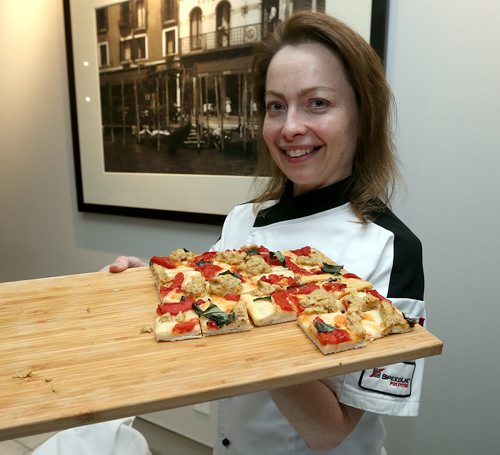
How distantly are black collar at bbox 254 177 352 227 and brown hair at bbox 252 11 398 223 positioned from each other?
3 centimetres

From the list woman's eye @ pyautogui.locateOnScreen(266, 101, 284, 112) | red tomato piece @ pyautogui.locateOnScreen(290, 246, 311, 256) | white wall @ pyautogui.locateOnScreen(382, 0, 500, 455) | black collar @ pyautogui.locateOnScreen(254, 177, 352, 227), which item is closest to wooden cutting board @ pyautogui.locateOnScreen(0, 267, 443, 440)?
red tomato piece @ pyautogui.locateOnScreen(290, 246, 311, 256)

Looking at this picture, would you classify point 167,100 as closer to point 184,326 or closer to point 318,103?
point 318,103

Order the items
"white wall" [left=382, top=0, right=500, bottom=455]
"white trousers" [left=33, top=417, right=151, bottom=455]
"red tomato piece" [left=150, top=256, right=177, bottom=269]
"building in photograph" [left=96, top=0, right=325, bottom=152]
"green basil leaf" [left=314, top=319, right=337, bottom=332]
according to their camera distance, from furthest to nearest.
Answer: "building in photograph" [left=96, top=0, right=325, bottom=152] → "white trousers" [left=33, top=417, right=151, bottom=455] → "white wall" [left=382, top=0, right=500, bottom=455] → "red tomato piece" [left=150, top=256, right=177, bottom=269] → "green basil leaf" [left=314, top=319, right=337, bottom=332]

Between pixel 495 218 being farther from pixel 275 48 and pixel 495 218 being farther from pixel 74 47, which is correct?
pixel 74 47

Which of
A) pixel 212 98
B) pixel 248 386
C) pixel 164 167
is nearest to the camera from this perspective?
pixel 248 386

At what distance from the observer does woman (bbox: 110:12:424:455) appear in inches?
35.5

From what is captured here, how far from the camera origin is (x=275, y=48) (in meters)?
1.05

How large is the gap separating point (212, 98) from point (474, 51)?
3.24 feet

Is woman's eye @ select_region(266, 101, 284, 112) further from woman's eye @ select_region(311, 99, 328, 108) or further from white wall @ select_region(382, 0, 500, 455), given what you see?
white wall @ select_region(382, 0, 500, 455)

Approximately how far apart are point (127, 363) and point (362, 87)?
778 millimetres

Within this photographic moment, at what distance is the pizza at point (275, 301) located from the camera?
2.19 feet

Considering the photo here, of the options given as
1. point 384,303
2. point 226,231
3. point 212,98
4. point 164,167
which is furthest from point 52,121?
point 384,303

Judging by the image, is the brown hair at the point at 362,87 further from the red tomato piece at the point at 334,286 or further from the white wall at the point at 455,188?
the white wall at the point at 455,188

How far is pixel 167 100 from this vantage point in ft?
6.37
